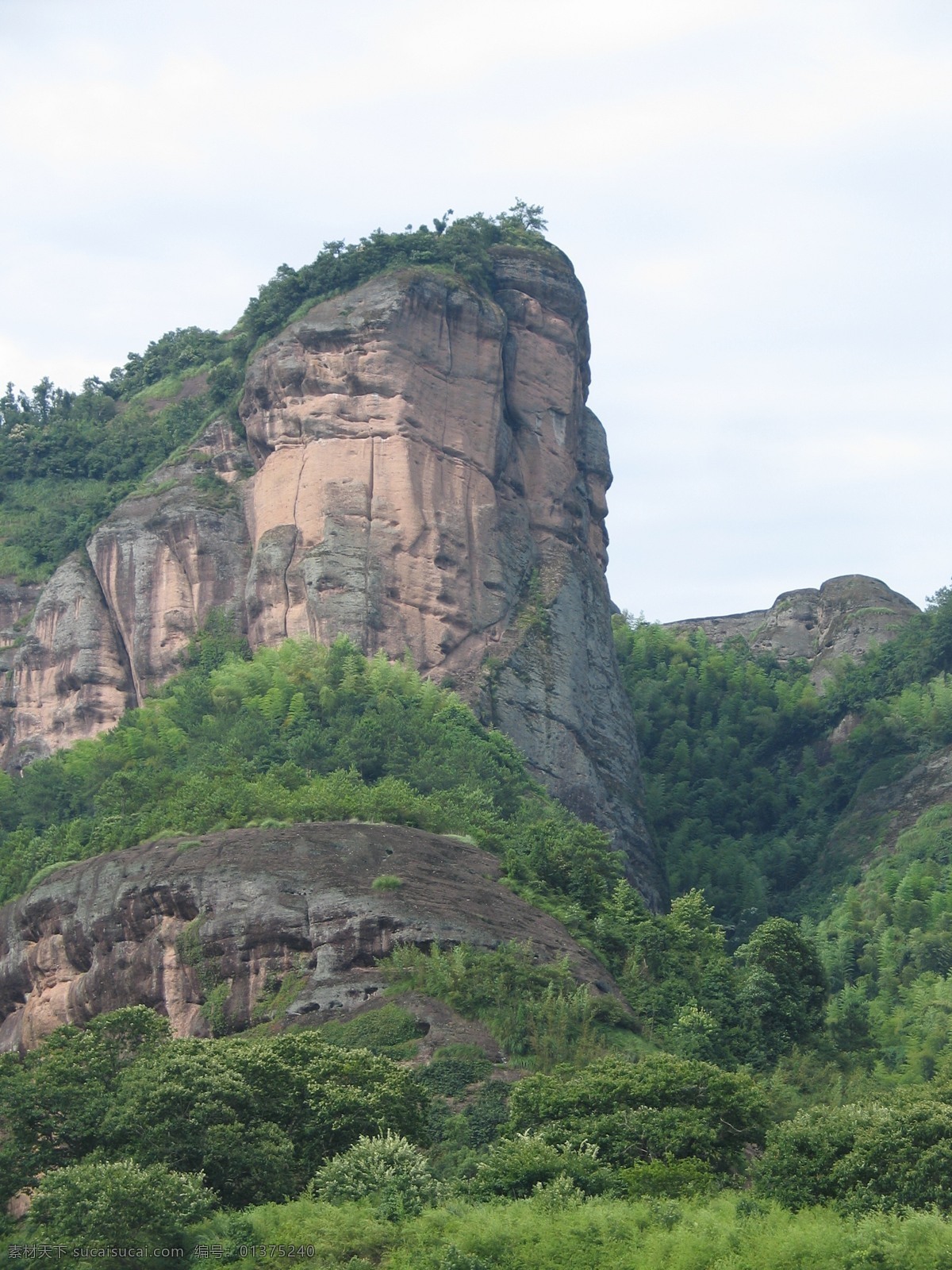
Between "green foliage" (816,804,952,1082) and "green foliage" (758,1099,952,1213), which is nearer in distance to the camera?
"green foliage" (758,1099,952,1213)

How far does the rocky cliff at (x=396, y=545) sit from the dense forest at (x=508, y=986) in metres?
2.09

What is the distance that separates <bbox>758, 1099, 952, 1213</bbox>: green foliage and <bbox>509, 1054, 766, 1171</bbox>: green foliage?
1.33m

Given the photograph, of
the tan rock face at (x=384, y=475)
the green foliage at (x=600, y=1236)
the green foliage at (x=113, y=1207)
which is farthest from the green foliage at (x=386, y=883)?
the tan rock face at (x=384, y=475)

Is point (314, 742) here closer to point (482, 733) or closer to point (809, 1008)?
point (482, 733)

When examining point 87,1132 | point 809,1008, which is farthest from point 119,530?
point 87,1132

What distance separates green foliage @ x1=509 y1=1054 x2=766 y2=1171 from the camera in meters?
39.0

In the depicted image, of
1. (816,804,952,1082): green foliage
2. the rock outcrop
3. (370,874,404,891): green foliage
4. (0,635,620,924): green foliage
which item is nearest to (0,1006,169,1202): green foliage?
(370,874,404,891): green foliage

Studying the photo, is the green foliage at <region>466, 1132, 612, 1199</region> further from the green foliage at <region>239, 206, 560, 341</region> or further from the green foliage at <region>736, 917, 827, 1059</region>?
the green foliage at <region>239, 206, 560, 341</region>

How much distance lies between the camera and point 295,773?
5981 centimetres

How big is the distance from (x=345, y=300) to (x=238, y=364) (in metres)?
8.01

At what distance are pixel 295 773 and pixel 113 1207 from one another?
2593cm

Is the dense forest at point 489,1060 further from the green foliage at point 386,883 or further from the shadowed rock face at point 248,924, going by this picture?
the green foliage at point 386,883

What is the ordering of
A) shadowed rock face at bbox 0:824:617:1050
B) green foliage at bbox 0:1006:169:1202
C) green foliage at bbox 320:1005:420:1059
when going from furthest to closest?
shadowed rock face at bbox 0:824:617:1050
green foliage at bbox 320:1005:420:1059
green foliage at bbox 0:1006:169:1202

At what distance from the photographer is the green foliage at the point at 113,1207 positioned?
34281mm
